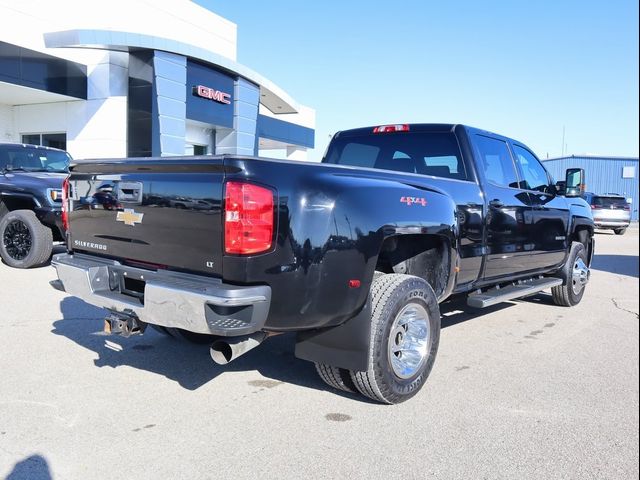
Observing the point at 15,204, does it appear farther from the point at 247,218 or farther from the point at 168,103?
the point at 168,103

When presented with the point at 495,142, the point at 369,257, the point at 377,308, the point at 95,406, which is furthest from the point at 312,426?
the point at 495,142

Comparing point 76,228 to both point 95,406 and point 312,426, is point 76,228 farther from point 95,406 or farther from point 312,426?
point 312,426

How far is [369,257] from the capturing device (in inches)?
131

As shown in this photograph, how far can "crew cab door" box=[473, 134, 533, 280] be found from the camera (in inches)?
195

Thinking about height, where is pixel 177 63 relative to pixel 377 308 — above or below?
above

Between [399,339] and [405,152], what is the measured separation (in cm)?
222

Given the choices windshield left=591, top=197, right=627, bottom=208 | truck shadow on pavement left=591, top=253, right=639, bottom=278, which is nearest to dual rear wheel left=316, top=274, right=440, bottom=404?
truck shadow on pavement left=591, top=253, right=639, bottom=278

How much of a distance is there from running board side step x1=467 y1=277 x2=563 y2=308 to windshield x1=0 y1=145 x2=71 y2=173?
6871 mm

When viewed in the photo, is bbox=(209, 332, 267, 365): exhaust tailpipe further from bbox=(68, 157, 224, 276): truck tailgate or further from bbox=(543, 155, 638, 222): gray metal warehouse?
bbox=(543, 155, 638, 222): gray metal warehouse

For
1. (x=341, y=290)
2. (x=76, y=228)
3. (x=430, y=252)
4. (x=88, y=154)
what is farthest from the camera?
(x=88, y=154)

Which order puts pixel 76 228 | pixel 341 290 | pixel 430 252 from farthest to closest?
pixel 430 252 < pixel 76 228 < pixel 341 290

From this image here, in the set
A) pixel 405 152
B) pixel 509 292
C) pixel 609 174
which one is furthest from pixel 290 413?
pixel 609 174

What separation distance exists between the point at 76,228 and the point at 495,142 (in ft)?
12.9

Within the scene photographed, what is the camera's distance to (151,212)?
3383 millimetres
